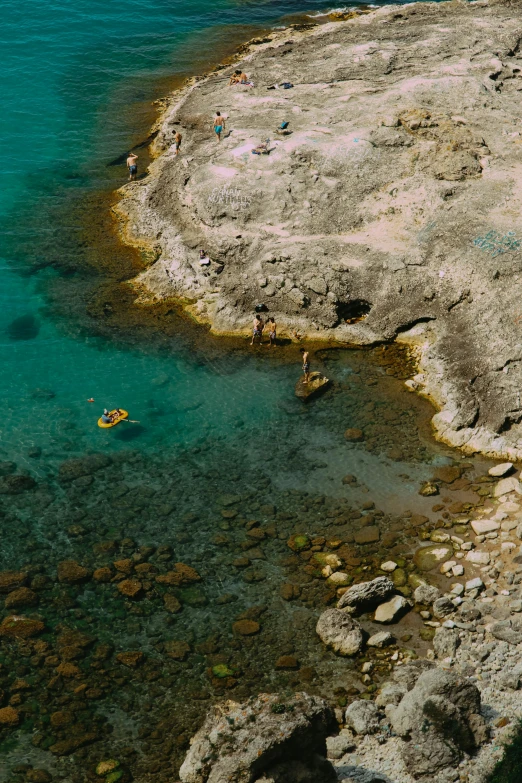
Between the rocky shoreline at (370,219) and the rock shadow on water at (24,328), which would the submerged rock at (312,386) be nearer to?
the rocky shoreline at (370,219)

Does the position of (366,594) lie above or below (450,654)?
above

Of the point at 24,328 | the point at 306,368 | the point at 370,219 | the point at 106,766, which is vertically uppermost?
the point at 370,219

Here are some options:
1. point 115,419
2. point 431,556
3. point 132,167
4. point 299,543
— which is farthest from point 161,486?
point 132,167

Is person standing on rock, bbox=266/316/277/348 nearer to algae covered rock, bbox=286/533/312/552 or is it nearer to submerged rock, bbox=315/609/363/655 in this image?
algae covered rock, bbox=286/533/312/552

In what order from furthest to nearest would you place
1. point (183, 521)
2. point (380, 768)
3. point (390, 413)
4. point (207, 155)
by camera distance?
1. point (207, 155)
2. point (390, 413)
3. point (183, 521)
4. point (380, 768)

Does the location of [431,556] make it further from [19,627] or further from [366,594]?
[19,627]

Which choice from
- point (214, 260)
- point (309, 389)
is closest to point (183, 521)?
point (309, 389)

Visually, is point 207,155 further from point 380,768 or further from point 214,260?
point 380,768
